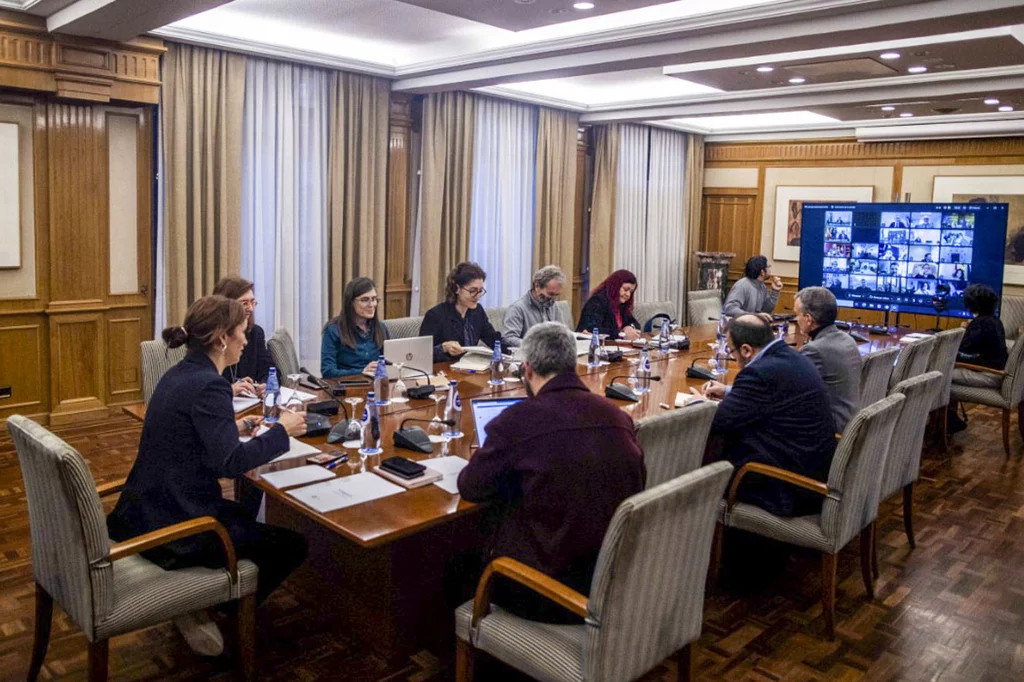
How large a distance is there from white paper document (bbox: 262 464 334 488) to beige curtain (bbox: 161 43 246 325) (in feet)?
11.7

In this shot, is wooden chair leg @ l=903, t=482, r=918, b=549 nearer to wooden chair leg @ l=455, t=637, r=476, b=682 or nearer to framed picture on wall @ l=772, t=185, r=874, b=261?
wooden chair leg @ l=455, t=637, r=476, b=682

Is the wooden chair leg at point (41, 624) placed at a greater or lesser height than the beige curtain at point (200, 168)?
lesser

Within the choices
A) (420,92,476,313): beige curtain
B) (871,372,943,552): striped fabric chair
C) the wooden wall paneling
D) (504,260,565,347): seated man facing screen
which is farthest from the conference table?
(420,92,476,313): beige curtain

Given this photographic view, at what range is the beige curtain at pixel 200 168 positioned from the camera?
5855 millimetres

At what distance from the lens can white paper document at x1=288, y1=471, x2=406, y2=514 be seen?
257 cm

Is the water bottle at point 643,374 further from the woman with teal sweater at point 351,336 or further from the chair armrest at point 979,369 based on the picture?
the chair armrest at point 979,369

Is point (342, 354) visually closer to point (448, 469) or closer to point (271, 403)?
point (271, 403)

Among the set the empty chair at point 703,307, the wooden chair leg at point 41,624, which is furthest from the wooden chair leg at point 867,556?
the empty chair at point 703,307

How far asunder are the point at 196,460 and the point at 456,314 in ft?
9.26

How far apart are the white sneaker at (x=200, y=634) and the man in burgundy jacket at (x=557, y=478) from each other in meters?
0.98

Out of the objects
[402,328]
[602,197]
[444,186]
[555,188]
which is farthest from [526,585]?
[602,197]

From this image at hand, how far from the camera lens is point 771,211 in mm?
10398

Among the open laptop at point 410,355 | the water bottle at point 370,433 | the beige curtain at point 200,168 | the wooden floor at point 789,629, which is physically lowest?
the wooden floor at point 789,629

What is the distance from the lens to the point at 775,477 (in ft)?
10.8
